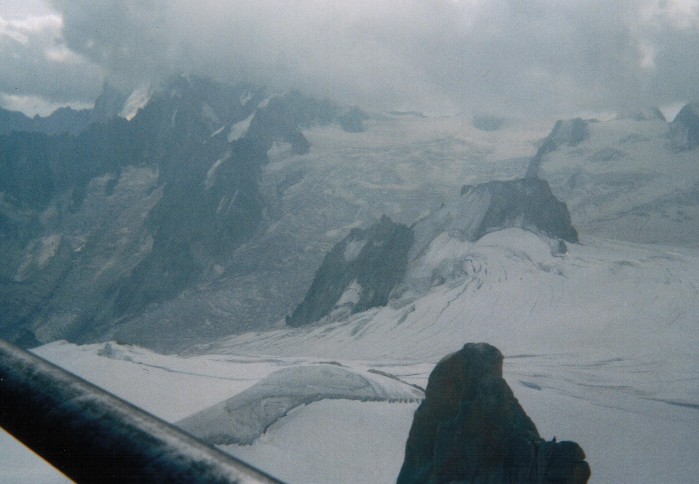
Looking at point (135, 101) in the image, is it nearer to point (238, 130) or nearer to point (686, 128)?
point (238, 130)

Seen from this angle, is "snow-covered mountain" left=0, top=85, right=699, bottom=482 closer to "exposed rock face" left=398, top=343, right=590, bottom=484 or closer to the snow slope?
the snow slope

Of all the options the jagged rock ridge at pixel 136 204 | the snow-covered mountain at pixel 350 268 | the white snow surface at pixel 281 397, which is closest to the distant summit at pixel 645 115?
the snow-covered mountain at pixel 350 268

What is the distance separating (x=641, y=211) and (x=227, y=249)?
27.3 metres

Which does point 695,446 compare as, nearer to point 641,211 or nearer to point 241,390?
point 241,390

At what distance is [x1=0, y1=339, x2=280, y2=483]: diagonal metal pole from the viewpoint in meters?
0.65

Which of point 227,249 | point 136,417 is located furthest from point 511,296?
point 227,249

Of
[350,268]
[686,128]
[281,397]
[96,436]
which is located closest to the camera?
[96,436]

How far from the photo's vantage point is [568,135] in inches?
1575

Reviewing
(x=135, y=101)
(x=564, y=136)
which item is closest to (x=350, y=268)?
(x=564, y=136)

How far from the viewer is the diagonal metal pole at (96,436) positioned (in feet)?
2.12

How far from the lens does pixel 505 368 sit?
1024 centimetres

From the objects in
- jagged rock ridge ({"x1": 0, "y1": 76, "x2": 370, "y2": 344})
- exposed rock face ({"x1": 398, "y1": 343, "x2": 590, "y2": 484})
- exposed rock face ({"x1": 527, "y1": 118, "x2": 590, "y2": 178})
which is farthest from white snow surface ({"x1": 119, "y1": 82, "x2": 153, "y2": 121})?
exposed rock face ({"x1": 398, "y1": 343, "x2": 590, "y2": 484})

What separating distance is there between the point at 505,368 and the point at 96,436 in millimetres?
10385

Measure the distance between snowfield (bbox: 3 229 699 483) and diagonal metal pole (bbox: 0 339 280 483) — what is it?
18.4 feet
